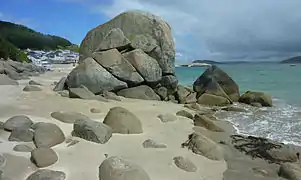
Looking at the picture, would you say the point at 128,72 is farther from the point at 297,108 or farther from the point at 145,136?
the point at 297,108

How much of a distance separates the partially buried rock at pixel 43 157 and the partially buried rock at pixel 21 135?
0.65 m

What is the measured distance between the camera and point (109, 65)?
41.0 feet

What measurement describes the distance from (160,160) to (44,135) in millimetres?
2066

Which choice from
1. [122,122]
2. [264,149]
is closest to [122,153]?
[122,122]

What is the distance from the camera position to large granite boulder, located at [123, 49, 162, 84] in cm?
1316

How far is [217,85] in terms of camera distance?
Result: 14945mm

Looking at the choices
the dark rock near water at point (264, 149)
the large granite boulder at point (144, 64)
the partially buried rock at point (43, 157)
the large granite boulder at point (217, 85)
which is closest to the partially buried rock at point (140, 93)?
the large granite boulder at point (144, 64)

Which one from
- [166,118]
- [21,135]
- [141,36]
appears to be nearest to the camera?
[21,135]

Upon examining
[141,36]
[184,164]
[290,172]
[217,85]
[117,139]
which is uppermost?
[141,36]

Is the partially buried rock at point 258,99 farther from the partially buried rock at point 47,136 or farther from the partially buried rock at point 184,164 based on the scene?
the partially buried rock at point 47,136

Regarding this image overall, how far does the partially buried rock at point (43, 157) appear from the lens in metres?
4.20

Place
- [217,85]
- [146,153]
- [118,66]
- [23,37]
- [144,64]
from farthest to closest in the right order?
[23,37]
[217,85]
[144,64]
[118,66]
[146,153]

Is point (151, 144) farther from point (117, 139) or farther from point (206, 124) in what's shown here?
point (206, 124)

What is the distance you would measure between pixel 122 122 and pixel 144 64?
7.33 m
